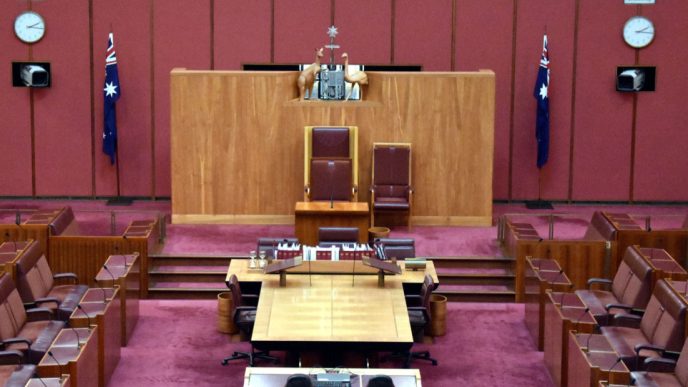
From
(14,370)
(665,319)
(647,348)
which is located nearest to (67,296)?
(14,370)

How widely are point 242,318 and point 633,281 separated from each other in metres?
3.92

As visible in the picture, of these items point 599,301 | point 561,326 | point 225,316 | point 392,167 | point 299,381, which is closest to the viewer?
point 299,381

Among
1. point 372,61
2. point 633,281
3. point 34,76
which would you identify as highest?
point 372,61

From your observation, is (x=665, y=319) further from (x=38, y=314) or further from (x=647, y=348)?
(x=38, y=314)

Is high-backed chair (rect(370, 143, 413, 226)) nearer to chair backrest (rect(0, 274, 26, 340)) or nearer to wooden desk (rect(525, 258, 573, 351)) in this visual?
wooden desk (rect(525, 258, 573, 351))

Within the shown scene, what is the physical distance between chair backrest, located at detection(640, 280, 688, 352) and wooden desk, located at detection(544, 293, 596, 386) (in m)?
0.60

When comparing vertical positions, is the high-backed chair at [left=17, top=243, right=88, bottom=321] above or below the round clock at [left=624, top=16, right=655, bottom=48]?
below

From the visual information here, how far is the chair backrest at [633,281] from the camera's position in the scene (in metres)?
12.7

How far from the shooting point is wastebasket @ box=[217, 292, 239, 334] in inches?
518

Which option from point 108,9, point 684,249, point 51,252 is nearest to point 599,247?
point 684,249

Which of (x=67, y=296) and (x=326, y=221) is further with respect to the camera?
(x=326, y=221)

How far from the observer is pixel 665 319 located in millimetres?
11531

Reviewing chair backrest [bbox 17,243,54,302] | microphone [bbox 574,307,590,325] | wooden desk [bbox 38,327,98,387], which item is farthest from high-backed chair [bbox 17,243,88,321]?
microphone [bbox 574,307,590,325]

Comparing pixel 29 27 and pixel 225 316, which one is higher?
pixel 29 27
